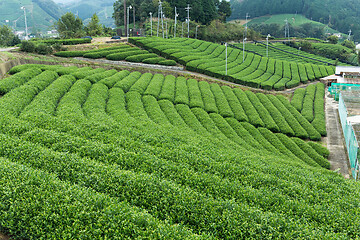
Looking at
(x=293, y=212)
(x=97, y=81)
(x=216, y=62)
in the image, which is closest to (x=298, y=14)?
(x=216, y=62)

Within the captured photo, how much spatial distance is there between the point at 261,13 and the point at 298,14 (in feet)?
71.8

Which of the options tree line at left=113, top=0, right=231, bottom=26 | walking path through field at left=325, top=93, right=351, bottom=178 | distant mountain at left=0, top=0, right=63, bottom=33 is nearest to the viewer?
walking path through field at left=325, top=93, right=351, bottom=178

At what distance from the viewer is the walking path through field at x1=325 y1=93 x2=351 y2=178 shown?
2079 centimetres

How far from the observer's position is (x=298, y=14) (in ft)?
572

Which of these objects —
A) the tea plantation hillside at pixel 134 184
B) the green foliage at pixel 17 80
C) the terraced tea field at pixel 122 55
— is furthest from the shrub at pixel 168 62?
the tea plantation hillside at pixel 134 184

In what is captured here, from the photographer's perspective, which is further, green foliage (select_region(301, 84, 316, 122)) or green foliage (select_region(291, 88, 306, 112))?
green foliage (select_region(291, 88, 306, 112))

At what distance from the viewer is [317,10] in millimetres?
169000

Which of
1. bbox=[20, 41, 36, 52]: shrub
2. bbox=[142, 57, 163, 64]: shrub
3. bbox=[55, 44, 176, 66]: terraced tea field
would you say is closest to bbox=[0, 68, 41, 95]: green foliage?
bbox=[20, 41, 36, 52]: shrub

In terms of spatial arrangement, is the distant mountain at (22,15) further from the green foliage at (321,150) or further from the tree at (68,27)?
the green foliage at (321,150)

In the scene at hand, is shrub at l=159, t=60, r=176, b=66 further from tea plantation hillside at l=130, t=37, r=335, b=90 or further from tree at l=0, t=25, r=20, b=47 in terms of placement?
tree at l=0, t=25, r=20, b=47

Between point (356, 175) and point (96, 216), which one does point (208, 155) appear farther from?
point (356, 175)

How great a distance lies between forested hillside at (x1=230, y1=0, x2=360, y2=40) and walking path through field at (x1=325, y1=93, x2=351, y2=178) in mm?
139173

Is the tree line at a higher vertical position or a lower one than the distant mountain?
lower

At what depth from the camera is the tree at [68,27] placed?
171 feet
